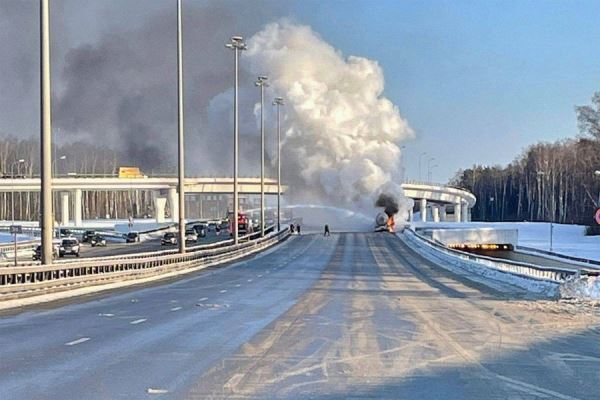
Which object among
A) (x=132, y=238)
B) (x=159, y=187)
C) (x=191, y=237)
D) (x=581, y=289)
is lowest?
(x=132, y=238)

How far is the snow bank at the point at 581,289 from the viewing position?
24.4m

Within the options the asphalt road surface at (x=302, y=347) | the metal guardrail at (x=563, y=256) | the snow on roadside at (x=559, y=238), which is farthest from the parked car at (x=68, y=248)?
the snow on roadside at (x=559, y=238)

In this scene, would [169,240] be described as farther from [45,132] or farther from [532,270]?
[45,132]

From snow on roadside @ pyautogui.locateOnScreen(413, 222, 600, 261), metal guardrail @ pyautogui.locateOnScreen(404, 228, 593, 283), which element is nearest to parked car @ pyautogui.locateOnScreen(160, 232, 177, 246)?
metal guardrail @ pyautogui.locateOnScreen(404, 228, 593, 283)

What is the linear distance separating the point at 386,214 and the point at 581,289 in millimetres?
97383

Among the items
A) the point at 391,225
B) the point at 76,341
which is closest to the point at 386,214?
the point at 391,225

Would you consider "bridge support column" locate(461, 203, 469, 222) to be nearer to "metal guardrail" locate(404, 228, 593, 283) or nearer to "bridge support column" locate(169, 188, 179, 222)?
"bridge support column" locate(169, 188, 179, 222)

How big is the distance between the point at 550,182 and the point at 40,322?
504 ft

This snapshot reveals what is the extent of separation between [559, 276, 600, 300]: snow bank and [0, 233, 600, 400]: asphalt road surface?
1.37 m

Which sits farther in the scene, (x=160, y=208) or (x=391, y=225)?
(x=160, y=208)

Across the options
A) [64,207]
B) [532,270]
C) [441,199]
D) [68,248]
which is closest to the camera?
[532,270]

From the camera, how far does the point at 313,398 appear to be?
8.90m

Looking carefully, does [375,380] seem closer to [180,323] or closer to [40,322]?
[180,323]

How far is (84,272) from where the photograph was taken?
1198 inches
